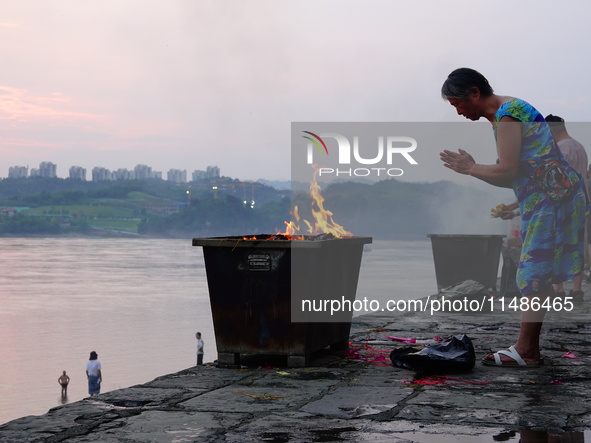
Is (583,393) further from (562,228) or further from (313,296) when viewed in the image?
(313,296)

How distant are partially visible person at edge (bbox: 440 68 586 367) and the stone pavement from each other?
1.79 feet

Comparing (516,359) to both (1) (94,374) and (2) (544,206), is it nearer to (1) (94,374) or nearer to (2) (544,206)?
(2) (544,206)

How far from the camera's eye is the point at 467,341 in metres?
5.86

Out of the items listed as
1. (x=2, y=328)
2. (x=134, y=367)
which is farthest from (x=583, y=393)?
(x=2, y=328)

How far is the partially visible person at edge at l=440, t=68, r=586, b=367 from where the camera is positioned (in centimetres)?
564

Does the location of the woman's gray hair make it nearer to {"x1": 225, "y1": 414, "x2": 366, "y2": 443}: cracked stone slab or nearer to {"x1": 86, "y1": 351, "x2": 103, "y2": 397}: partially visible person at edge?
{"x1": 225, "y1": 414, "x2": 366, "y2": 443}: cracked stone slab

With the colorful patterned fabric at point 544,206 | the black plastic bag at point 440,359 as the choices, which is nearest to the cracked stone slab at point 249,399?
the black plastic bag at point 440,359

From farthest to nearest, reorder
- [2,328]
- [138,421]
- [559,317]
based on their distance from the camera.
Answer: [2,328] → [559,317] → [138,421]

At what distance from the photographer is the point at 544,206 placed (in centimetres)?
575

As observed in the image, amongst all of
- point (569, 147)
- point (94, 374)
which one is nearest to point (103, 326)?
point (94, 374)

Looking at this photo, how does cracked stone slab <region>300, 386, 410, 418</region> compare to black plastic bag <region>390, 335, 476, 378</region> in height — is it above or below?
below

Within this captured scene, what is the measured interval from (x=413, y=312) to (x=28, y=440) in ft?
23.8

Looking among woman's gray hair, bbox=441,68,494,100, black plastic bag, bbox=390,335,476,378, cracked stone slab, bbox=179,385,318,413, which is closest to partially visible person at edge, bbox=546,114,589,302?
woman's gray hair, bbox=441,68,494,100

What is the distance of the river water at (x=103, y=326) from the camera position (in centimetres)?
7450
